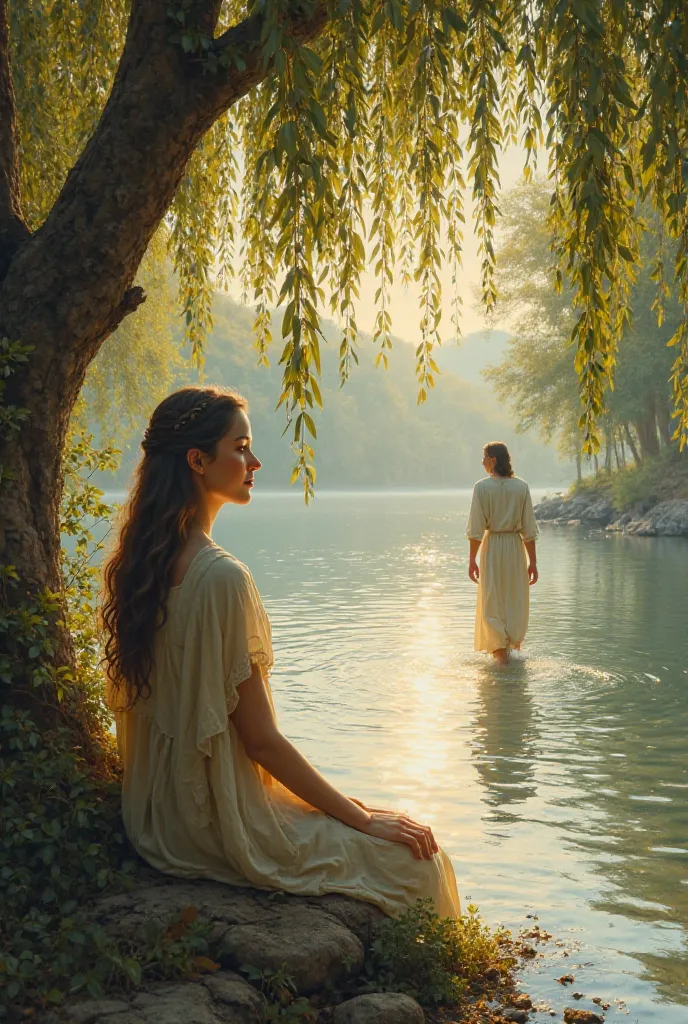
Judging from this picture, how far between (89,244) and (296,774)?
1.94 metres

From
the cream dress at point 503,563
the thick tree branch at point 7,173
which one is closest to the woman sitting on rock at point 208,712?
the thick tree branch at point 7,173

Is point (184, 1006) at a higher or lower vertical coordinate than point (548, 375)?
lower

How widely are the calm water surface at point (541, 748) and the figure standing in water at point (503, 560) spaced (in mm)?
356

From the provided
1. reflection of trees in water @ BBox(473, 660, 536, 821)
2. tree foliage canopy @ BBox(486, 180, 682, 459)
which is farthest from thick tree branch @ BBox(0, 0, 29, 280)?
tree foliage canopy @ BBox(486, 180, 682, 459)

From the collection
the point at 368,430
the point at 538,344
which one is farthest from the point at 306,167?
the point at 368,430

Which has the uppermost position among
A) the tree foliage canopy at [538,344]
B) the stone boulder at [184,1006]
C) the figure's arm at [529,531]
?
the tree foliage canopy at [538,344]

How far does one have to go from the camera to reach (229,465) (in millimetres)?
3566

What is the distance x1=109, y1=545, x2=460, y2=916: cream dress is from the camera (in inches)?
132

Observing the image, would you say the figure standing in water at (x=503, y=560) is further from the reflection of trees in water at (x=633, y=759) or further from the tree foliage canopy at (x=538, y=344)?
the tree foliage canopy at (x=538, y=344)

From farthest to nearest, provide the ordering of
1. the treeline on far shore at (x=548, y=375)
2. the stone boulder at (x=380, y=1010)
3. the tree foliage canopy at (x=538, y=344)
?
1. the tree foliage canopy at (x=538, y=344)
2. the treeline on far shore at (x=548, y=375)
3. the stone boulder at (x=380, y=1010)

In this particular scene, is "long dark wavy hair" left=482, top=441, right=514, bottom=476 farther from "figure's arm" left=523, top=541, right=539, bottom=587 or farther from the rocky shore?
the rocky shore

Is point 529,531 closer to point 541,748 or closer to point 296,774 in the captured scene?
point 541,748

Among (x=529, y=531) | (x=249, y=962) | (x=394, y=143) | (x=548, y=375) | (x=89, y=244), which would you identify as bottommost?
(x=249, y=962)

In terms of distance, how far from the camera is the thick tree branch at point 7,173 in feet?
13.4
